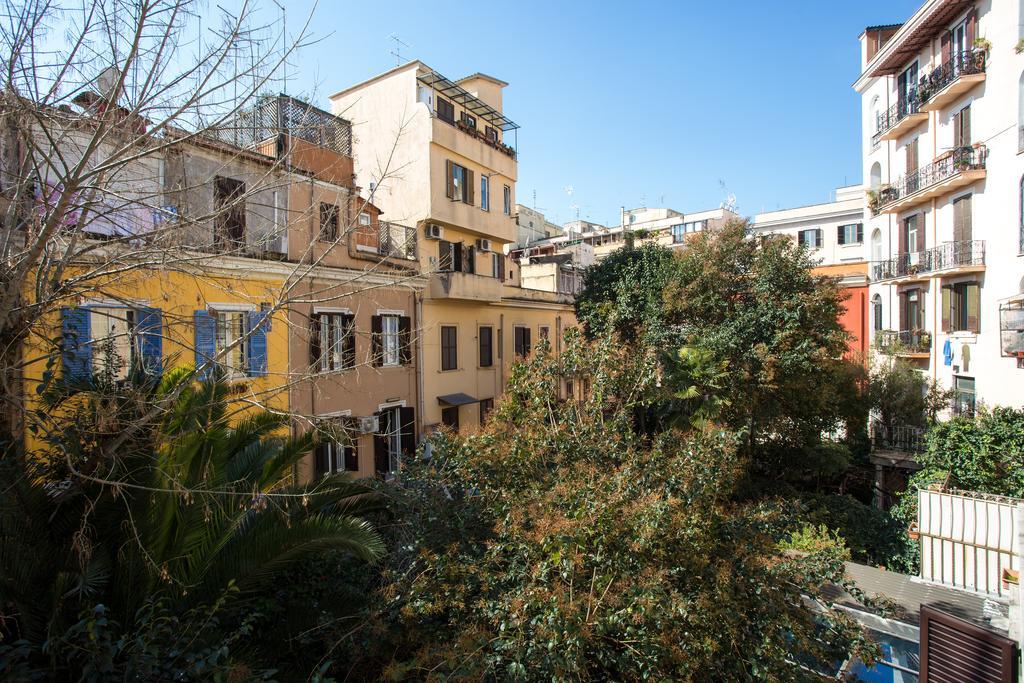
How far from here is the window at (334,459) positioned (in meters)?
14.2

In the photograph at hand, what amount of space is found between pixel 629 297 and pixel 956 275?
409 inches

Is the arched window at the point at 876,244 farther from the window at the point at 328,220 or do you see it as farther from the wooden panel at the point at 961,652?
the window at the point at 328,220

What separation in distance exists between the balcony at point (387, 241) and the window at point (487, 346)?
4354 millimetres

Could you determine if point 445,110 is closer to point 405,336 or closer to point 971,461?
point 405,336

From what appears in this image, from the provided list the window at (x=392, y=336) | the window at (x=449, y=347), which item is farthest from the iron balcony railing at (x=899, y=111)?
the window at (x=392, y=336)

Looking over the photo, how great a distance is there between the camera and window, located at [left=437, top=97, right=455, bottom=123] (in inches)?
763

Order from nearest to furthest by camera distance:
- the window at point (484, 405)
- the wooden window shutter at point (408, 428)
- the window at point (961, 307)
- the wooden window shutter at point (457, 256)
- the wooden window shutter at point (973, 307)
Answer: the wooden window shutter at point (408, 428)
the wooden window shutter at point (973, 307)
the window at point (961, 307)
the wooden window shutter at point (457, 256)
the window at point (484, 405)

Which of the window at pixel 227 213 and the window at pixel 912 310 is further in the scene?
the window at pixel 912 310

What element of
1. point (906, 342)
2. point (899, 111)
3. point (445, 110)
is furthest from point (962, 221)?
point (445, 110)

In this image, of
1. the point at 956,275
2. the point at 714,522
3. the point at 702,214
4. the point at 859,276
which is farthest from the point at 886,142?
the point at 714,522

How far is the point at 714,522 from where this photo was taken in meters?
5.86

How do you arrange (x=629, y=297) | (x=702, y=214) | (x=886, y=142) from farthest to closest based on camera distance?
(x=702, y=214) → (x=886, y=142) → (x=629, y=297)

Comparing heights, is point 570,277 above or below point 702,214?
below

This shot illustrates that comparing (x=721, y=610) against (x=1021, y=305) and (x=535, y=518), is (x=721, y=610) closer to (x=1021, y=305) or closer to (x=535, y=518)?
(x=535, y=518)
